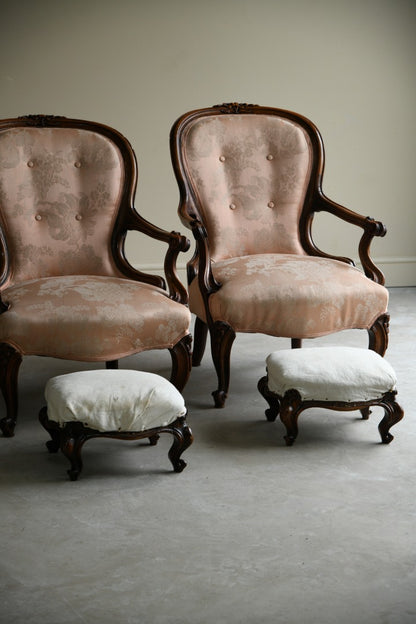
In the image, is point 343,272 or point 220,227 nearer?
point 343,272

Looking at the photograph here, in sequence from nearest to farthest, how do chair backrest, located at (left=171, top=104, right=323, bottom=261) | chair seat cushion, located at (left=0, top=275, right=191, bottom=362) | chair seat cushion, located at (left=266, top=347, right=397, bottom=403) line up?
chair seat cushion, located at (left=266, top=347, right=397, bottom=403)
chair seat cushion, located at (left=0, top=275, right=191, bottom=362)
chair backrest, located at (left=171, top=104, right=323, bottom=261)

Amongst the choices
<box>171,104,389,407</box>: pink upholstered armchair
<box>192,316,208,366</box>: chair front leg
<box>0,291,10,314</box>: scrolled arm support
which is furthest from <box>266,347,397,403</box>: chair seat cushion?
<box>0,291,10,314</box>: scrolled arm support

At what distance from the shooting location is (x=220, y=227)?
3459mm

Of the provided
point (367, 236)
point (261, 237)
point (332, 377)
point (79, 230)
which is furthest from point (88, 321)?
point (367, 236)

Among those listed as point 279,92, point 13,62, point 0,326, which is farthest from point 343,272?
point 13,62

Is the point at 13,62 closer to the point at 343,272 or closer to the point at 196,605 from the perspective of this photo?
the point at 343,272

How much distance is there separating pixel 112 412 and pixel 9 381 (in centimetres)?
56

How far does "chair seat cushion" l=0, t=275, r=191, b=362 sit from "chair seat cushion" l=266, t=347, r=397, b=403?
434 millimetres

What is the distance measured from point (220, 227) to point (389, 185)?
1.97m

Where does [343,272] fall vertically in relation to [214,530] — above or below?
above

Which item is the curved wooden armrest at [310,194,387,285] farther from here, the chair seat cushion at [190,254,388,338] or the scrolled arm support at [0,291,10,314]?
the scrolled arm support at [0,291,10,314]

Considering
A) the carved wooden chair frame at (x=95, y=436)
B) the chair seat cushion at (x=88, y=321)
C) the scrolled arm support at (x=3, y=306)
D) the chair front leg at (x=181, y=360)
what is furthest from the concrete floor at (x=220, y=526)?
the scrolled arm support at (x=3, y=306)

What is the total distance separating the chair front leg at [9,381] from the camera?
2752 mm

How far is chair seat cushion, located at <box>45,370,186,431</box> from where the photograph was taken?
239cm
